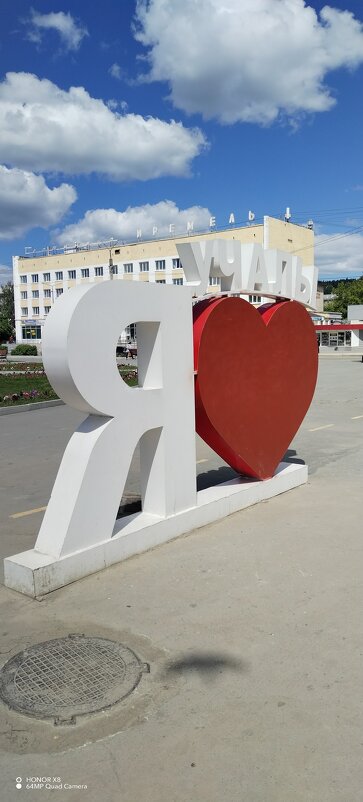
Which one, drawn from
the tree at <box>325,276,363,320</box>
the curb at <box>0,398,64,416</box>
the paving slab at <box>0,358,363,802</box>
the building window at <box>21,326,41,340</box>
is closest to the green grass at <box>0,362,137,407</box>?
the curb at <box>0,398,64,416</box>

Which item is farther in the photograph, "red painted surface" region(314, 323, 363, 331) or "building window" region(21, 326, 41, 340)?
"building window" region(21, 326, 41, 340)

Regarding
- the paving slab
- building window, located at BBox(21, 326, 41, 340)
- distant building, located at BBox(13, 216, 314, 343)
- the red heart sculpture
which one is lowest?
the paving slab

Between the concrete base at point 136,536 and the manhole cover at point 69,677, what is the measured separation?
0.88 metres

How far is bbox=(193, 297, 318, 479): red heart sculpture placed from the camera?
6.61m

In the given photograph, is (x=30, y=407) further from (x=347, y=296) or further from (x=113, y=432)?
(x=347, y=296)

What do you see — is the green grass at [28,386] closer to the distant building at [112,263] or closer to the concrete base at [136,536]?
the concrete base at [136,536]

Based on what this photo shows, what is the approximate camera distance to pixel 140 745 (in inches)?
121

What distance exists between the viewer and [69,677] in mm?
3691

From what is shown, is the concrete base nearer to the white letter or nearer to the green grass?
the white letter

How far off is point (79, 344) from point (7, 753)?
9.95 ft

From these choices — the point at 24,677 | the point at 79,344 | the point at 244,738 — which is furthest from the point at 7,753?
the point at 79,344

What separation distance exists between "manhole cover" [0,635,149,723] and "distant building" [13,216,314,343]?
155 ft

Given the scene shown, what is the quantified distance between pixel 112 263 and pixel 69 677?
6309cm

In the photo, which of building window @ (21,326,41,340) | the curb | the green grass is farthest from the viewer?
building window @ (21,326,41,340)
